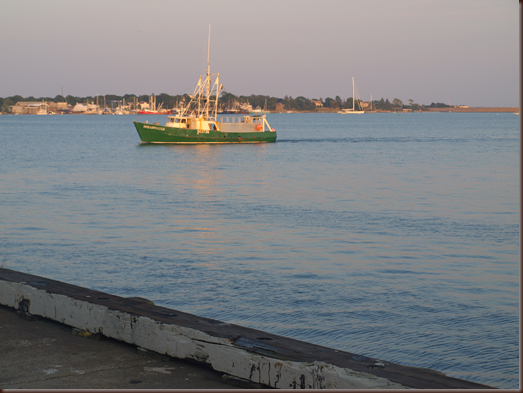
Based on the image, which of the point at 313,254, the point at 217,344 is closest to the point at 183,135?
the point at 313,254

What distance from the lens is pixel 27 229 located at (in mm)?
16547

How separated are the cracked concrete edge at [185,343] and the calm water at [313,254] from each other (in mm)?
3967

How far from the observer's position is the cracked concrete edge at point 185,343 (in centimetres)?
357

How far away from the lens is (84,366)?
4184mm

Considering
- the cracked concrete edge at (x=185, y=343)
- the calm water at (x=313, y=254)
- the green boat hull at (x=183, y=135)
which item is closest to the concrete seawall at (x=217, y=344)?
the cracked concrete edge at (x=185, y=343)

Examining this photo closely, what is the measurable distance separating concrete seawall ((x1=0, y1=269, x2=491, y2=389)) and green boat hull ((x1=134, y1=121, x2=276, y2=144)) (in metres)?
51.5

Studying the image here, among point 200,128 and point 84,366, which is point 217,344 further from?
point 200,128

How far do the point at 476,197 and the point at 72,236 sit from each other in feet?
50.7

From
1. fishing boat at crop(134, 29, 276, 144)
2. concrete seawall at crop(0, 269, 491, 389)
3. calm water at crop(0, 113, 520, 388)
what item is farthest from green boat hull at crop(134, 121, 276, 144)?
concrete seawall at crop(0, 269, 491, 389)

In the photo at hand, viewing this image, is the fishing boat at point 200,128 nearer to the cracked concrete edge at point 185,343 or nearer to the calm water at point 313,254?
the calm water at point 313,254

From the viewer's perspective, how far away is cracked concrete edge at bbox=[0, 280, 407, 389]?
11.7ft

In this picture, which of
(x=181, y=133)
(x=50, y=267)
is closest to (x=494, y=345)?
(x=50, y=267)

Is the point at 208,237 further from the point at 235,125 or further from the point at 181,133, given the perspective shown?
the point at 235,125

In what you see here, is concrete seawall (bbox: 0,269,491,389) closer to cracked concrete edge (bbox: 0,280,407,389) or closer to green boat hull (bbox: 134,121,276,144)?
cracked concrete edge (bbox: 0,280,407,389)
